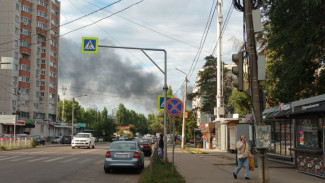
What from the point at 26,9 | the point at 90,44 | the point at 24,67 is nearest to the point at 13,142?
the point at 90,44

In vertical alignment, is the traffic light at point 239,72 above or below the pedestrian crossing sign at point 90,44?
below

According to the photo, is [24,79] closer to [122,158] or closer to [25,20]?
[25,20]

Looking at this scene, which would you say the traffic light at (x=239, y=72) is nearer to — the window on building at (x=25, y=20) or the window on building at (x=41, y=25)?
the window on building at (x=25, y=20)

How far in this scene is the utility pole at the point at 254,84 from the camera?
378 inches

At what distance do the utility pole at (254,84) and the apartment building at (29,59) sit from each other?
53479 millimetres

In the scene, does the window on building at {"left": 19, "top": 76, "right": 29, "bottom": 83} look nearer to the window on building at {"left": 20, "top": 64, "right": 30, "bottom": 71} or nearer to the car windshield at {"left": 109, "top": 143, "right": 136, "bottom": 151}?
the window on building at {"left": 20, "top": 64, "right": 30, "bottom": 71}

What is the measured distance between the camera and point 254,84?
9.81 meters

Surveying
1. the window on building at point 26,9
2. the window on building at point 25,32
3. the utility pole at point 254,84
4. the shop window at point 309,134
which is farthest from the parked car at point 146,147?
the window on building at point 26,9

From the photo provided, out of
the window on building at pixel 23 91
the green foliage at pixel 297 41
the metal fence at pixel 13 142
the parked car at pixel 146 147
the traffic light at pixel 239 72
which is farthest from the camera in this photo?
the window on building at pixel 23 91

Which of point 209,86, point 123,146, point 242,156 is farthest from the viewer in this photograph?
point 209,86

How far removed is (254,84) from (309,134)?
21.8 feet

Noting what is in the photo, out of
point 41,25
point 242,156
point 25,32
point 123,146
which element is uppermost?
point 41,25

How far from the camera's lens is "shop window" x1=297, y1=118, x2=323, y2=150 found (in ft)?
46.7

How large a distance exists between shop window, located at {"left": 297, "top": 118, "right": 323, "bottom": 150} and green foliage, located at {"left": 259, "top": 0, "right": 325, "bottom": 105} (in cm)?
240
